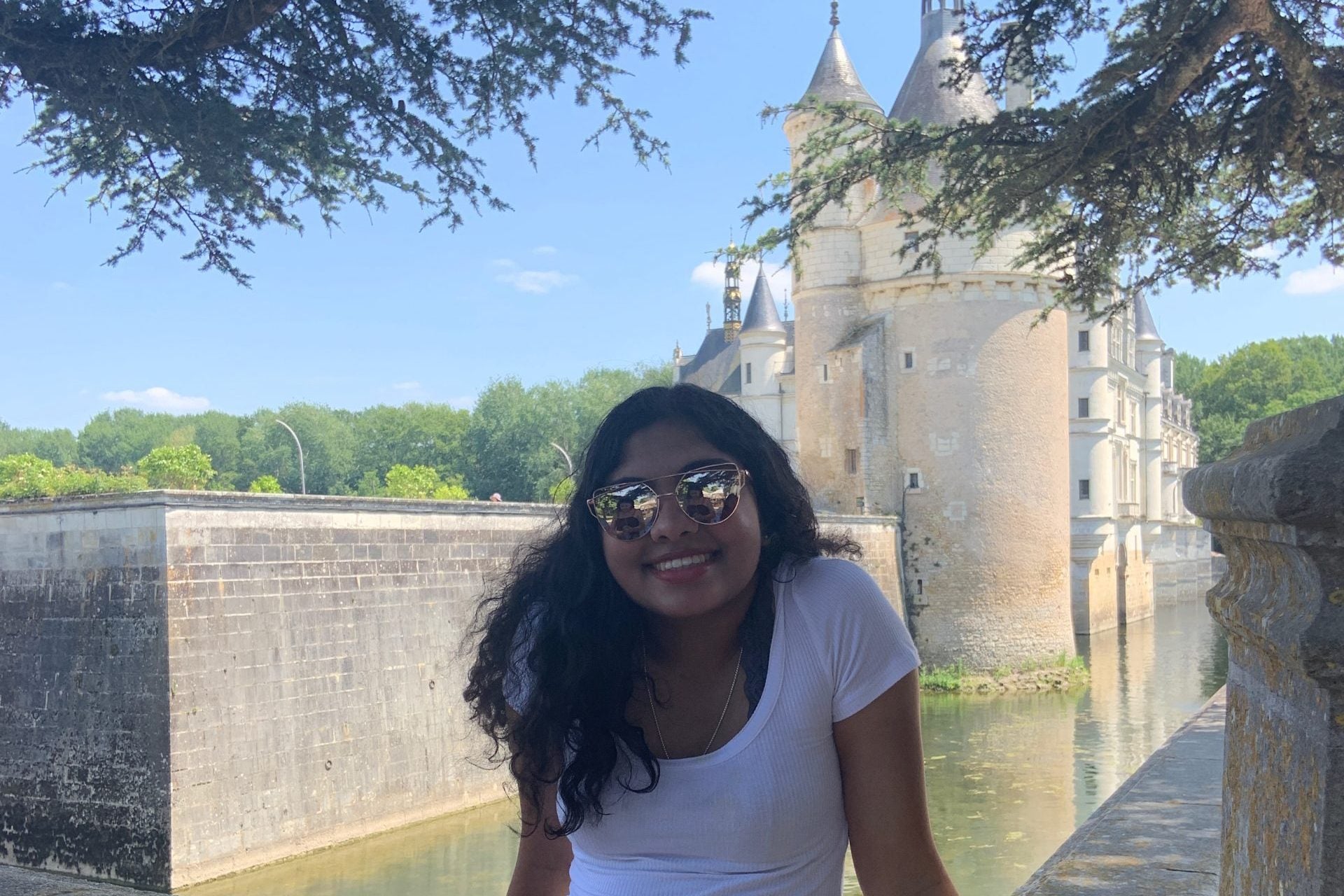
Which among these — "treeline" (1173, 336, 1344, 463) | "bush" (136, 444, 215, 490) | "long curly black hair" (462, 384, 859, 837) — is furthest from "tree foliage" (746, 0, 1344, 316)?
"treeline" (1173, 336, 1344, 463)

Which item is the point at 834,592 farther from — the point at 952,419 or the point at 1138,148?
the point at 952,419

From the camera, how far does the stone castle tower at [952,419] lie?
23.6m

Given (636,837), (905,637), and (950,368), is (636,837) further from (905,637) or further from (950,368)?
(950,368)

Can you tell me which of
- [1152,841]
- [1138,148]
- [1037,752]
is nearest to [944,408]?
[1037,752]

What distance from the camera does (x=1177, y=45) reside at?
511 cm

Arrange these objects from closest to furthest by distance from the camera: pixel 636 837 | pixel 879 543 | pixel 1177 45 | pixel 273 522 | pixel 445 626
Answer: pixel 636 837 → pixel 1177 45 → pixel 273 522 → pixel 445 626 → pixel 879 543

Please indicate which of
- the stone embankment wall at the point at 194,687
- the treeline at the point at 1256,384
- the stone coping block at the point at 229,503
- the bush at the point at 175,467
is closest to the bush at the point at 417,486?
the bush at the point at 175,467

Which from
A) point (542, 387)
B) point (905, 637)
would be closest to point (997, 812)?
point (905, 637)

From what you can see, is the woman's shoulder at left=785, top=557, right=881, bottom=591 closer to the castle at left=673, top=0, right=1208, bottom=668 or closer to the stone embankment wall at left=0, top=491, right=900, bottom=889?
the stone embankment wall at left=0, top=491, right=900, bottom=889

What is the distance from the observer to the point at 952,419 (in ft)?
77.6

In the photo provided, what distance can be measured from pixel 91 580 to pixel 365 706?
116 inches

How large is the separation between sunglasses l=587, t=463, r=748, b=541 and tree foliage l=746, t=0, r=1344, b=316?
3.92m

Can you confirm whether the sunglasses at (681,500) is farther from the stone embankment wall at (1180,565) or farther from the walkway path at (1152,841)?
the stone embankment wall at (1180,565)

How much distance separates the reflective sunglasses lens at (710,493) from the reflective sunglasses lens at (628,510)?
47 mm
